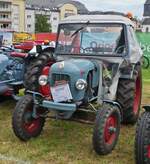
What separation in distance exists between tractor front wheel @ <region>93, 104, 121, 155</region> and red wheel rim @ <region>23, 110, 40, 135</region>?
44.3 inches

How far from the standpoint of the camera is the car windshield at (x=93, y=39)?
651 cm

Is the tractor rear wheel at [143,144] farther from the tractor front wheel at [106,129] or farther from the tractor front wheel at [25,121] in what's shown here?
the tractor front wheel at [25,121]

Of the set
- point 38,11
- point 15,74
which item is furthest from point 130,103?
point 38,11

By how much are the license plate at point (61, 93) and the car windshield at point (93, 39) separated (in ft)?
3.19

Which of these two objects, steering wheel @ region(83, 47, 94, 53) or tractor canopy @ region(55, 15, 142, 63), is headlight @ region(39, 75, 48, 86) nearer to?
tractor canopy @ region(55, 15, 142, 63)

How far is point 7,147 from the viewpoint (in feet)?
18.9

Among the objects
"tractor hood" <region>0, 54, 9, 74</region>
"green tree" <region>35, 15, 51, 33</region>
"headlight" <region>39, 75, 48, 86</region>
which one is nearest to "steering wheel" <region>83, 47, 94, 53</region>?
"headlight" <region>39, 75, 48, 86</region>

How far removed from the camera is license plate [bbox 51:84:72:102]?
226 inches

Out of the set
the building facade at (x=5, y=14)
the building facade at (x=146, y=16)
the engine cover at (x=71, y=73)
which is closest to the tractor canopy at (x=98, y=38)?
the engine cover at (x=71, y=73)

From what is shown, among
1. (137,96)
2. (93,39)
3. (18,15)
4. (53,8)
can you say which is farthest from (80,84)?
(53,8)

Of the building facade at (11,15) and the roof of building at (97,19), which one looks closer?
the roof of building at (97,19)

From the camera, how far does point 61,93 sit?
5773 millimetres

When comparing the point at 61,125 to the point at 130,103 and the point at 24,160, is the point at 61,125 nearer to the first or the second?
the point at 130,103

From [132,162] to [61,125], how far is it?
77.7 inches
